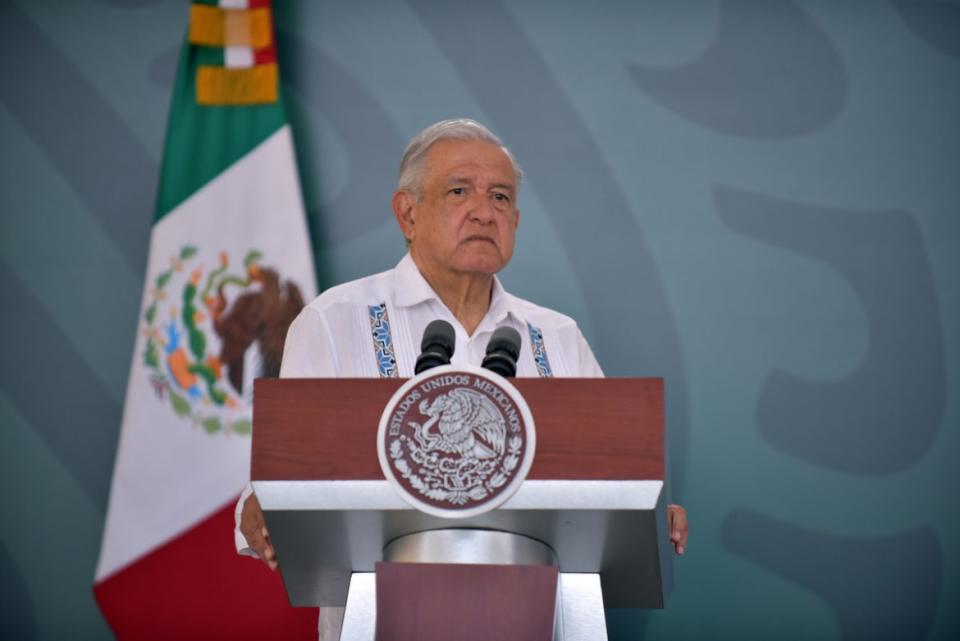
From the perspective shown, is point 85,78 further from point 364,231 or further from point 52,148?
point 364,231

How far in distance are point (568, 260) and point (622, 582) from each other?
2272 mm

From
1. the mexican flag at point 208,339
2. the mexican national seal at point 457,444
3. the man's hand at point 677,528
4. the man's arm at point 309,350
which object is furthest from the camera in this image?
the mexican flag at point 208,339

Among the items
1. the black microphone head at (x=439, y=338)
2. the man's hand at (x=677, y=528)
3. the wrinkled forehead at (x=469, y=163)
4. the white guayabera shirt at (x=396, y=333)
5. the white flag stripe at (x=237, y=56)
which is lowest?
the man's hand at (x=677, y=528)

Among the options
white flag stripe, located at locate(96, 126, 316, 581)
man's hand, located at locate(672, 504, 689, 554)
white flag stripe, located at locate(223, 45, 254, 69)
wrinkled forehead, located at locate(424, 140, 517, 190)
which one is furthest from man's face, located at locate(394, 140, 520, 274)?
white flag stripe, located at locate(223, 45, 254, 69)

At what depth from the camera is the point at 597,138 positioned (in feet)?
13.8

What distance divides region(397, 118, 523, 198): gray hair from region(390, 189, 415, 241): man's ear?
0.05 feet

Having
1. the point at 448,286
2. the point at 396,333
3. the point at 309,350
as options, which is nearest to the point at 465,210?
the point at 448,286

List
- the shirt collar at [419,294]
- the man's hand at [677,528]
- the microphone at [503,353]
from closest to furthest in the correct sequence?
the microphone at [503,353], the man's hand at [677,528], the shirt collar at [419,294]

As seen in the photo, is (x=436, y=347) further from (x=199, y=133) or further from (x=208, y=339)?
(x=199, y=133)

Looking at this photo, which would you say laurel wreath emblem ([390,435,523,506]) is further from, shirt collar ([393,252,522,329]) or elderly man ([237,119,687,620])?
shirt collar ([393,252,522,329])

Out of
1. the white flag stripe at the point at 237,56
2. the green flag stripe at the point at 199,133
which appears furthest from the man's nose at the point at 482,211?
the white flag stripe at the point at 237,56

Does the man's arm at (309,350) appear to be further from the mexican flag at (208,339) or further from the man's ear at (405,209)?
the mexican flag at (208,339)

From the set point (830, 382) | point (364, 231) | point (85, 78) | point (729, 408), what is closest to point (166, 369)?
point (364, 231)

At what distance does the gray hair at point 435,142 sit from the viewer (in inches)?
107
